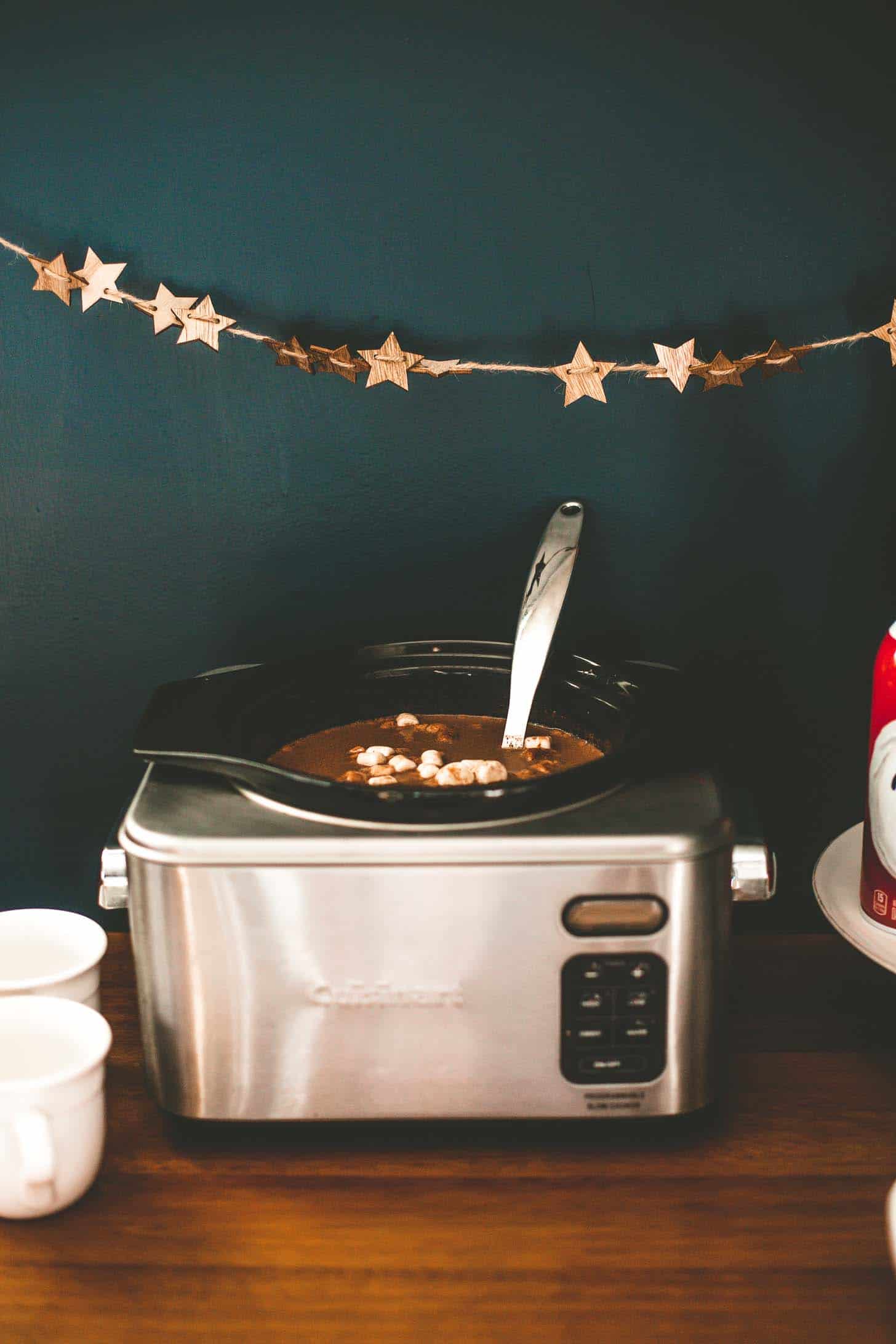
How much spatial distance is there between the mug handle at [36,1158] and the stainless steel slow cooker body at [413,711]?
0.85 feet

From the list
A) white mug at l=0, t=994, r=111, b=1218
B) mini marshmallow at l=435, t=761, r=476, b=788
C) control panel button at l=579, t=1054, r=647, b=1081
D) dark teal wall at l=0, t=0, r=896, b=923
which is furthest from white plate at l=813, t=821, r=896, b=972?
white mug at l=0, t=994, r=111, b=1218

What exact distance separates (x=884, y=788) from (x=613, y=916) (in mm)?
279

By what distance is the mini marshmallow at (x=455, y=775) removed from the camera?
903 millimetres

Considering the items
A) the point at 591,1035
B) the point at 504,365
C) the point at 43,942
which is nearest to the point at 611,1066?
the point at 591,1035

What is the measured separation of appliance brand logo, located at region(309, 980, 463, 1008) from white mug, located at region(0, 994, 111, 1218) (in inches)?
6.2

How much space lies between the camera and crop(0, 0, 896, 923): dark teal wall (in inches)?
41.8

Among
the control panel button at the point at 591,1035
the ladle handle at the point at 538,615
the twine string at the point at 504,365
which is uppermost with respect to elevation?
the twine string at the point at 504,365

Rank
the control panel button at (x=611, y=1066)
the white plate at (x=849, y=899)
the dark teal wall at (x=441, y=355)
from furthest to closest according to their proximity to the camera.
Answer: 1. the dark teal wall at (x=441, y=355)
2. the white plate at (x=849, y=899)
3. the control panel button at (x=611, y=1066)

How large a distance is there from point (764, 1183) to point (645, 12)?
1002mm

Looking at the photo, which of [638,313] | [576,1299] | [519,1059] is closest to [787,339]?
[638,313]

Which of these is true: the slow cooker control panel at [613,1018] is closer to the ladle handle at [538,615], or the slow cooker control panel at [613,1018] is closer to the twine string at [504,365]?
the ladle handle at [538,615]

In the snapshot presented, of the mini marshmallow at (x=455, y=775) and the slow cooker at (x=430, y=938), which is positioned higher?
the mini marshmallow at (x=455, y=775)

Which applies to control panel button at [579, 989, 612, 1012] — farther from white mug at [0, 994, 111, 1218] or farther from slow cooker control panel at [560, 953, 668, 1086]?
white mug at [0, 994, 111, 1218]

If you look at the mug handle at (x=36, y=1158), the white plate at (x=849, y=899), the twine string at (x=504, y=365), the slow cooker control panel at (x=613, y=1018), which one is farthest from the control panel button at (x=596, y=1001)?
the twine string at (x=504, y=365)
